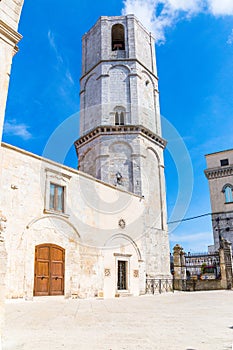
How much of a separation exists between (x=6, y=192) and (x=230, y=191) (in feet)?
94.8

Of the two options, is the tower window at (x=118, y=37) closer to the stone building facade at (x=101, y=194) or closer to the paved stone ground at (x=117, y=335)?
the stone building facade at (x=101, y=194)

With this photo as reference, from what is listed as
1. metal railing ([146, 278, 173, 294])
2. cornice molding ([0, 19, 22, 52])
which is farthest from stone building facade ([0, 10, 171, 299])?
cornice molding ([0, 19, 22, 52])

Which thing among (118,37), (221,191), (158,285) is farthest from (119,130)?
(221,191)

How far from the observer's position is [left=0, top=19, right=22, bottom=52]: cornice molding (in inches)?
206

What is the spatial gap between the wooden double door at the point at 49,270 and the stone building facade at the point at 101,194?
0.13ft

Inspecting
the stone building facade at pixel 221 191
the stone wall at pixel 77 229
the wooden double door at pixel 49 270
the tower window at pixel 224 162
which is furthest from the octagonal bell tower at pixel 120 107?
the tower window at pixel 224 162

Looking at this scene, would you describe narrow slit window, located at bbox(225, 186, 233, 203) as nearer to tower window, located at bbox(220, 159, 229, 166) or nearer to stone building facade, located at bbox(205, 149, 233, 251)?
stone building facade, located at bbox(205, 149, 233, 251)

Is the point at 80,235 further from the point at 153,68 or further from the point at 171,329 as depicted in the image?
the point at 153,68

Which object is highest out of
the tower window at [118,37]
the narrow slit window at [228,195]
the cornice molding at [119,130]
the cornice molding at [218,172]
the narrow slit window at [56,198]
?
the tower window at [118,37]

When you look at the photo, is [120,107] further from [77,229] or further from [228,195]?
[228,195]

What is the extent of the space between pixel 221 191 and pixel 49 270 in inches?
1071

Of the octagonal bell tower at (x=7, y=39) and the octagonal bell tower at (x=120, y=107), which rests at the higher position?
the octagonal bell tower at (x=120, y=107)

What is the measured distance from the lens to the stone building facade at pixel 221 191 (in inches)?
1297

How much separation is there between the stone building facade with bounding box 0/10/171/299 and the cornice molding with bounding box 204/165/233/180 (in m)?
15.5
